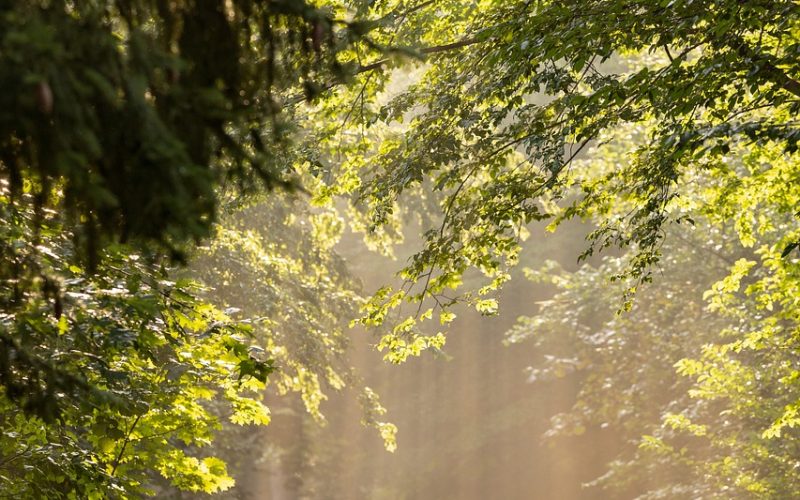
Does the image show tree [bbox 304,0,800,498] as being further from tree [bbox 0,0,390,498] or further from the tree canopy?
tree [bbox 0,0,390,498]

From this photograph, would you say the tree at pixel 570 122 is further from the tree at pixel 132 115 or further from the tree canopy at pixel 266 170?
the tree at pixel 132 115

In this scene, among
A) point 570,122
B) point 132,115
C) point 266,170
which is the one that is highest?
point 570,122

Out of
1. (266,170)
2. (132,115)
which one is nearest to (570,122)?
(266,170)

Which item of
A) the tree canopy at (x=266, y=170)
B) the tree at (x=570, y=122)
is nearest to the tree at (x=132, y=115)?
the tree canopy at (x=266, y=170)

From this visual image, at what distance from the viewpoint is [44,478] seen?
17.4ft

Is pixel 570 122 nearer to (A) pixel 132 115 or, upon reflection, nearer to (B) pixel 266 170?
(B) pixel 266 170

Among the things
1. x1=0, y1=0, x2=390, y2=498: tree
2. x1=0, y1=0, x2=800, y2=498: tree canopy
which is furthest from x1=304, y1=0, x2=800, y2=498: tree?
x1=0, y1=0, x2=390, y2=498: tree

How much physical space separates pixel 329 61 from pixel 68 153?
1.20m

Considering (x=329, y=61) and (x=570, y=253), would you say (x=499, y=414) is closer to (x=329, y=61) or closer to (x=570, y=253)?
(x=570, y=253)

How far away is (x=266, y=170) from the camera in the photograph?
2.94m

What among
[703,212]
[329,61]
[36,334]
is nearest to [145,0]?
[329,61]

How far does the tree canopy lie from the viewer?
7.97ft

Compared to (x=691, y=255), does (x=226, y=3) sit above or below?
below

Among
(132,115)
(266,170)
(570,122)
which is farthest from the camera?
(570,122)
